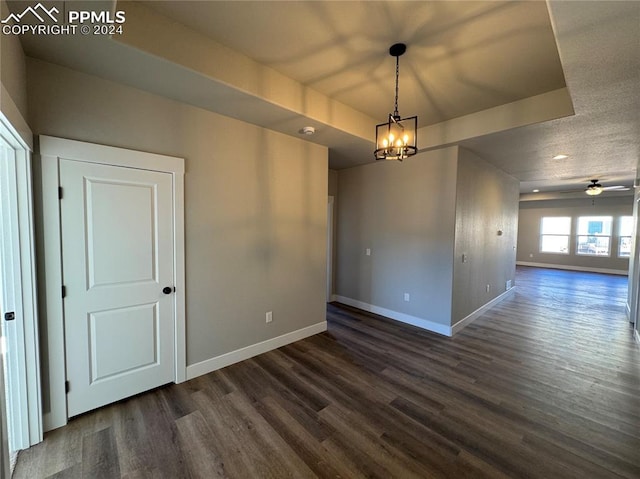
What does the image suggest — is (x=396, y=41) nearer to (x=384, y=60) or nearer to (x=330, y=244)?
(x=384, y=60)

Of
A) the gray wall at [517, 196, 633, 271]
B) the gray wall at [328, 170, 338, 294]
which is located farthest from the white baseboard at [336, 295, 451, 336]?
the gray wall at [517, 196, 633, 271]

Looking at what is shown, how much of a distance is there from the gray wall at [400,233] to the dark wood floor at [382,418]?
0.89 metres

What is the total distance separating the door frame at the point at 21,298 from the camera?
68.9 inches

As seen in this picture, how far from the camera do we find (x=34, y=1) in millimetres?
1435

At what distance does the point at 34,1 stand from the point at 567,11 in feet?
9.15

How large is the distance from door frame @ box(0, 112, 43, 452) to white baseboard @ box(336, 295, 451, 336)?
415 cm

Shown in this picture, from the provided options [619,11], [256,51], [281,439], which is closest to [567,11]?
[619,11]

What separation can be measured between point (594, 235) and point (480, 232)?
8504 millimetres

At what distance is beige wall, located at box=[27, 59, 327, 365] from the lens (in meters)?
2.10

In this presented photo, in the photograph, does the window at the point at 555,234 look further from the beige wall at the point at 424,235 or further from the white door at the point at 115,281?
the white door at the point at 115,281

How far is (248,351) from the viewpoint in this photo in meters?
3.12

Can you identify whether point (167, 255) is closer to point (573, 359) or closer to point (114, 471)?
point (114, 471)

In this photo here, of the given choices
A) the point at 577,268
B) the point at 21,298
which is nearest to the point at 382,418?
the point at 21,298

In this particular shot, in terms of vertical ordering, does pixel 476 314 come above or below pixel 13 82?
below
